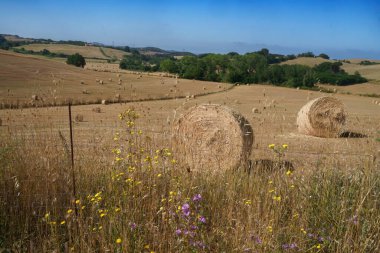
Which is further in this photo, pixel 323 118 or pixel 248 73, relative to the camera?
pixel 248 73

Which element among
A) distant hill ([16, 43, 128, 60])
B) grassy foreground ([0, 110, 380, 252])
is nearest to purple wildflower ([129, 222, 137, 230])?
grassy foreground ([0, 110, 380, 252])

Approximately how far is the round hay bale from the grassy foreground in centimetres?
1008

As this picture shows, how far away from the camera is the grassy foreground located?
11.2 ft

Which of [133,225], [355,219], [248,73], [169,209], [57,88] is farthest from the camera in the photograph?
[248,73]

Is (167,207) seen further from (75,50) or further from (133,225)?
(75,50)

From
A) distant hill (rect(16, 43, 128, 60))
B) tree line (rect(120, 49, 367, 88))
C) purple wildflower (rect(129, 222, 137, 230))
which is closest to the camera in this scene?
purple wildflower (rect(129, 222, 137, 230))

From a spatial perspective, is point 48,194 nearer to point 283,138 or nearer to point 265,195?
point 265,195

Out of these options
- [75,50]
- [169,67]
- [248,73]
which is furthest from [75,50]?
[248,73]

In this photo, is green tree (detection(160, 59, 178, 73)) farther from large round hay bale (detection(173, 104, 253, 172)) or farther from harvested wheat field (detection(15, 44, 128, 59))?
large round hay bale (detection(173, 104, 253, 172))

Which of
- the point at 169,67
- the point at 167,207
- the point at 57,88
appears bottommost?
the point at 169,67

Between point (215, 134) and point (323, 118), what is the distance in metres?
6.92

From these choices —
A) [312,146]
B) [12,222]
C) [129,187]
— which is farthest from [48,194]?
[312,146]

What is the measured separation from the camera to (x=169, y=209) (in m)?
3.71

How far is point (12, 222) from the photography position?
12.6ft
